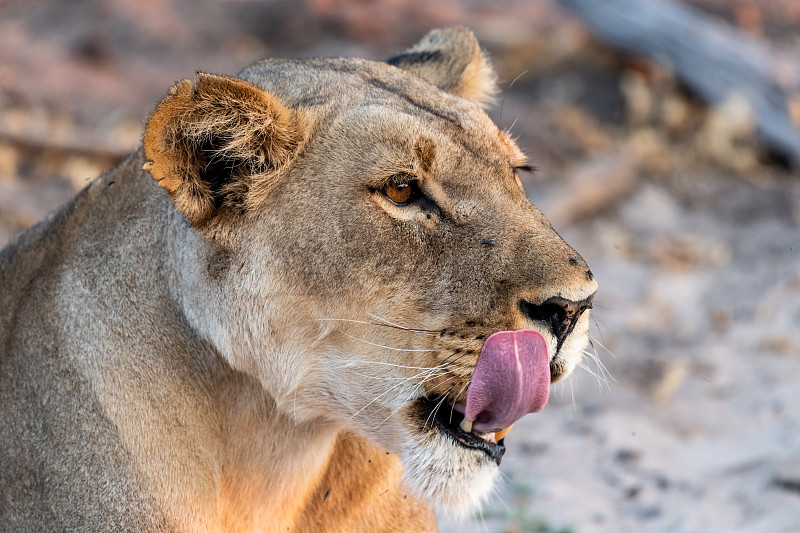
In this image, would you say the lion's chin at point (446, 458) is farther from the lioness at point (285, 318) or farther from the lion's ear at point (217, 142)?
the lion's ear at point (217, 142)

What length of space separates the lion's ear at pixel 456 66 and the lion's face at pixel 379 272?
685mm

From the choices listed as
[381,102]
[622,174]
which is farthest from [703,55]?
[381,102]

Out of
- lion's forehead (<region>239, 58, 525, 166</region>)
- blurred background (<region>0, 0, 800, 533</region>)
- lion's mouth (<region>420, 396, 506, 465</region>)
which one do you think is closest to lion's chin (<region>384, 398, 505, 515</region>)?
lion's mouth (<region>420, 396, 506, 465</region>)

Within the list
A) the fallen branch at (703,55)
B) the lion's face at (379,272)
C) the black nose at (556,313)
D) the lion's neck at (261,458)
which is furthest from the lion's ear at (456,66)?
the fallen branch at (703,55)

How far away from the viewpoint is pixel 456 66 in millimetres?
3352

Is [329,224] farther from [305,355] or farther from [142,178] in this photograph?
[142,178]

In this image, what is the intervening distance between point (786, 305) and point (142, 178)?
5.05 m

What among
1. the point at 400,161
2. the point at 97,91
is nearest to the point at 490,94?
the point at 400,161

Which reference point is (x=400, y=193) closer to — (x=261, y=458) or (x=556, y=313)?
(x=556, y=313)

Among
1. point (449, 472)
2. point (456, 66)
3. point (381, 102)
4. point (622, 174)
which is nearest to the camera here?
point (449, 472)

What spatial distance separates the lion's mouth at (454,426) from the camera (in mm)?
2504

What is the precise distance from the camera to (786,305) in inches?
258

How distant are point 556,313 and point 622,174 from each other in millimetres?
6530

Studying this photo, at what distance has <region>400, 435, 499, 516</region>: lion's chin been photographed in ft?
8.18
